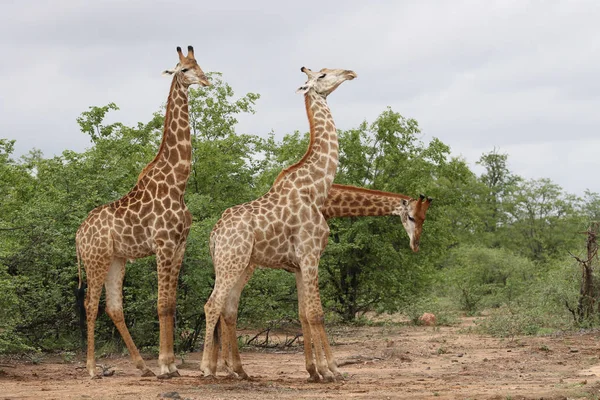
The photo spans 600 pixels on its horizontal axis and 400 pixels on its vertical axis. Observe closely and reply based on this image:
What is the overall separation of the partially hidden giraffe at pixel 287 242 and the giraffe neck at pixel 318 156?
0.5 inches

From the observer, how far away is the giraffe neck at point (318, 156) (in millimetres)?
10195

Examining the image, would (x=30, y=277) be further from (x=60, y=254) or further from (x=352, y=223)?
(x=352, y=223)

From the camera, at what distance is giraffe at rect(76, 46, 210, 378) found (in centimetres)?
993

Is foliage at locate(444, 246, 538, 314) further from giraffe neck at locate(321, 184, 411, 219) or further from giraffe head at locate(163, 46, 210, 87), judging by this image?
giraffe head at locate(163, 46, 210, 87)

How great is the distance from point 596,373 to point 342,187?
405 centimetres

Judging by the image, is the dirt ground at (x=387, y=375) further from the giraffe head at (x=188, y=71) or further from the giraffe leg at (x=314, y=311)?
the giraffe head at (x=188, y=71)

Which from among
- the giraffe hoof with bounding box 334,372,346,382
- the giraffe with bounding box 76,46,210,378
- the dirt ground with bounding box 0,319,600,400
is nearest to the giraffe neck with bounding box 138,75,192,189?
the giraffe with bounding box 76,46,210,378

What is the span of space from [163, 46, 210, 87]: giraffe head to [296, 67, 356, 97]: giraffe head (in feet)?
4.22

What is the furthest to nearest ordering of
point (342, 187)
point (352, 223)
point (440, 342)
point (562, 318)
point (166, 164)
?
point (352, 223), point (562, 318), point (440, 342), point (342, 187), point (166, 164)

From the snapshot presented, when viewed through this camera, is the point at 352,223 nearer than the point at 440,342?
No

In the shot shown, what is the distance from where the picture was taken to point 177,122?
410 inches

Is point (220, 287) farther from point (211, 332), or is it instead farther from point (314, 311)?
point (314, 311)

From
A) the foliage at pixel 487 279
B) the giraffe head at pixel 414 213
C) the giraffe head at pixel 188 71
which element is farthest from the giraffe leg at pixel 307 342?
the foliage at pixel 487 279

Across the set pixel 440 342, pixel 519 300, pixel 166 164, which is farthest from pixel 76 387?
pixel 519 300
